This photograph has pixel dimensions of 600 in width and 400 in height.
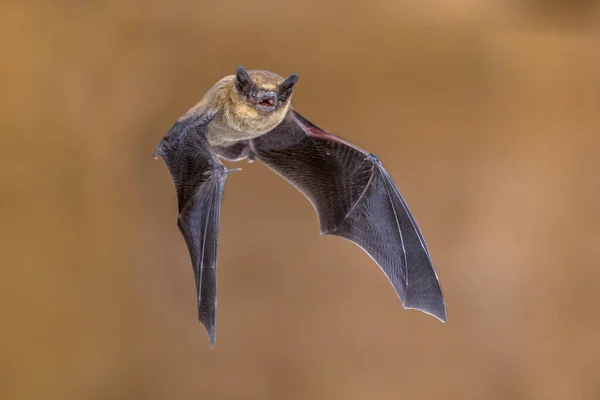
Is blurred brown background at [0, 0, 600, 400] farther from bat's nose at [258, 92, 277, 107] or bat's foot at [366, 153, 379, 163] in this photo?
bat's nose at [258, 92, 277, 107]

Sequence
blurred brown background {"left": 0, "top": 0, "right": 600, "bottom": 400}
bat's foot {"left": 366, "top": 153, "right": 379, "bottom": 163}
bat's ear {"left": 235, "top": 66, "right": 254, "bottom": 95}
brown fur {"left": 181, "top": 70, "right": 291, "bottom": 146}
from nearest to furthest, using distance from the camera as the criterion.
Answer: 1. bat's ear {"left": 235, "top": 66, "right": 254, "bottom": 95}
2. brown fur {"left": 181, "top": 70, "right": 291, "bottom": 146}
3. bat's foot {"left": 366, "top": 153, "right": 379, "bottom": 163}
4. blurred brown background {"left": 0, "top": 0, "right": 600, "bottom": 400}

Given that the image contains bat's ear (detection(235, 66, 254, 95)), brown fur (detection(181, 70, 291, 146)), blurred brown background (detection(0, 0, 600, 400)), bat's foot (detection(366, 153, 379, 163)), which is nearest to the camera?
bat's ear (detection(235, 66, 254, 95))

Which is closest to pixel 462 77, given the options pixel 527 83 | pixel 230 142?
pixel 527 83

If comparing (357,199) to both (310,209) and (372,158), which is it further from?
(310,209)

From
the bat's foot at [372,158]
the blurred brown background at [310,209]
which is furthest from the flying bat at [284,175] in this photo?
the blurred brown background at [310,209]

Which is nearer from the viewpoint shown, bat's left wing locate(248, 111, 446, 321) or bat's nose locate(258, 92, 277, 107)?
bat's nose locate(258, 92, 277, 107)

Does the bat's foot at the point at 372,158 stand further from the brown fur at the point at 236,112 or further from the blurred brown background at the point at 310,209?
the blurred brown background at the point at 310,209

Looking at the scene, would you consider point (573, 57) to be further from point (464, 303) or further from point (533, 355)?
point (533, 355)

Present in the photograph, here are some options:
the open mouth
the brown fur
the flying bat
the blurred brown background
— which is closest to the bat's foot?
the flying bat
